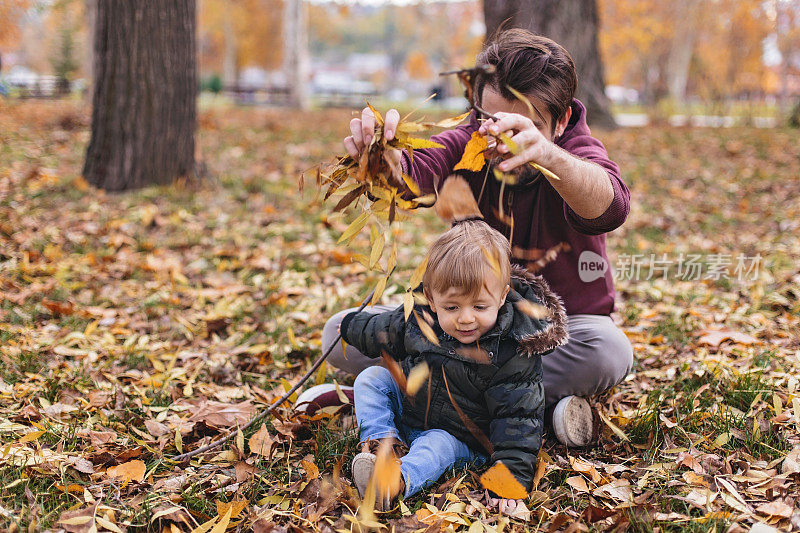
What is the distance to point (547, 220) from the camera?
2.34 m

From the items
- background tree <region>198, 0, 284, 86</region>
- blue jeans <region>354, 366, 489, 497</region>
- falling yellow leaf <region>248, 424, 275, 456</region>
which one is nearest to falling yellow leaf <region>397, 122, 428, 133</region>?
blue jeans <region>354, 366, 489, 497</region>

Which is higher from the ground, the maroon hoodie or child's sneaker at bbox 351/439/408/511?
the maroon hoodie

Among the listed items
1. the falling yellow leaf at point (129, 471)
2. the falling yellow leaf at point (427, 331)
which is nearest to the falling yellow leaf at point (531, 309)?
the falling yellow leaf at point (427, 331)

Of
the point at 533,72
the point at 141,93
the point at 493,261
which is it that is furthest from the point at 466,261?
the point at 141,93

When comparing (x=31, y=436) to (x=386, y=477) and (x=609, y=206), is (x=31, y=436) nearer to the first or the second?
(x=386, y=477)

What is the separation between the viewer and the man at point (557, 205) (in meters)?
1.97

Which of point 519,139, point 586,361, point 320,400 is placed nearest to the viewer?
point 519,139

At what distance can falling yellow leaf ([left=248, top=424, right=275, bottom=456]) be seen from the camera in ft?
7.22

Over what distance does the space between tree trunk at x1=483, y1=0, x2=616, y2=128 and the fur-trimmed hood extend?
2.78 meters

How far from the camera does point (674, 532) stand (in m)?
1.77

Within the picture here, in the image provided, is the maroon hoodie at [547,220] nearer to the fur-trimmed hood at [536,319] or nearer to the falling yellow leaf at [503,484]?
the fur-trimmed hood at [536,319]

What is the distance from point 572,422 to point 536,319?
431mm

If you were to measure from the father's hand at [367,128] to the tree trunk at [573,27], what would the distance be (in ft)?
9.61

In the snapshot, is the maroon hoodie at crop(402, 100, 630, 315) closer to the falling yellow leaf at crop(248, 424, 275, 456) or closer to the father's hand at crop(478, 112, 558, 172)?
the father's hand at crop(478, 112, 558, 172)
